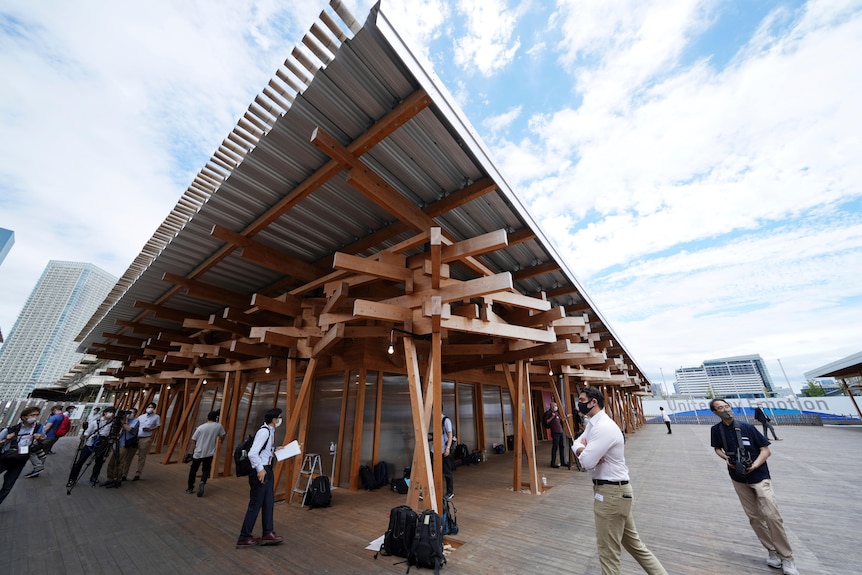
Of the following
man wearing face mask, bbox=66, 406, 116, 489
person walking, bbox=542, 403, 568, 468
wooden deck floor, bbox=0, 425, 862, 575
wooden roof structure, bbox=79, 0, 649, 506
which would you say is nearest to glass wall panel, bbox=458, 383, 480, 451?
person walking, bbox=542, 403, 568, 468

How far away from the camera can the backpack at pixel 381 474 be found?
22.5 feet

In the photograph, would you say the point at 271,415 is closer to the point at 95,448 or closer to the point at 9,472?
the point at 9,472

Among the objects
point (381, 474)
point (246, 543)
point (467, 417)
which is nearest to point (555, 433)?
point (467, 417)

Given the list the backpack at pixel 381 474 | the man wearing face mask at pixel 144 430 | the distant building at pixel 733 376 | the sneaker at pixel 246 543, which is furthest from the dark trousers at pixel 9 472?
the distant building at pixel 733 376

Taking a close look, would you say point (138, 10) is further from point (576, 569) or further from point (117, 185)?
point (576, 569)

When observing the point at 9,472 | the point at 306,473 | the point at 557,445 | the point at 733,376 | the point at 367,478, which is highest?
the point at 733,376

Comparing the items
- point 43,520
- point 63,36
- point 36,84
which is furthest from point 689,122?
point 43,520

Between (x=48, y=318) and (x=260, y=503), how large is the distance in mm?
109159

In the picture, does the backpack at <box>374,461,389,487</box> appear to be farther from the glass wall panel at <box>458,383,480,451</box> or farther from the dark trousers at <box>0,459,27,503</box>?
the dark trousers at <box>0,459,27,503</box>

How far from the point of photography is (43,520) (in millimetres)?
4672

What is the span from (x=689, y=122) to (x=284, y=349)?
11.2 m

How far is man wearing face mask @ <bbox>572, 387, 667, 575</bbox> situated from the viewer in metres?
2.53

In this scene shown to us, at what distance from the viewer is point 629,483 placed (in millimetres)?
2916

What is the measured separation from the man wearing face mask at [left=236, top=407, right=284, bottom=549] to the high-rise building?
96.5 m
